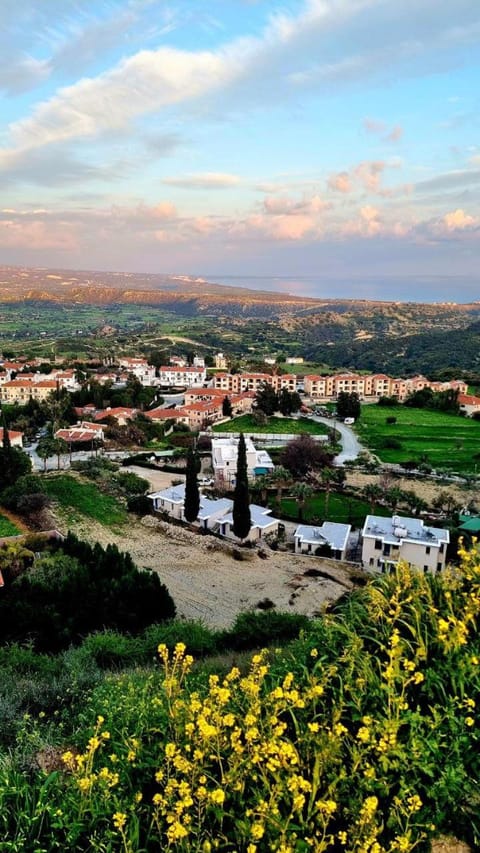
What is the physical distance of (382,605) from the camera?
4.62m

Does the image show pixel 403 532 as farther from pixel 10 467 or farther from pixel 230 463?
pixel 10 467

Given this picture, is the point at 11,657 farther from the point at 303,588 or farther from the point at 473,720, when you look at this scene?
the point at 303,588

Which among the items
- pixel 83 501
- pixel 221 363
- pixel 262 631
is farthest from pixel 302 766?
pixel 221 363

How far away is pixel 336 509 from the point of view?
2759 cm

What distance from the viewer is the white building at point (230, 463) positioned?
3162cm

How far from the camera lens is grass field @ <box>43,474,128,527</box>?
24.3m

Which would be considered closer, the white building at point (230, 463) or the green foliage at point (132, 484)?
the green foliage at point (132, 484)

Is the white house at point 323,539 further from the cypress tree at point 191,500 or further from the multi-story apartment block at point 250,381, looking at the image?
the multi-story apartment block at point 250,381

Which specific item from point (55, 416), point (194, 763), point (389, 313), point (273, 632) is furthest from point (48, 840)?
point (389, 313)

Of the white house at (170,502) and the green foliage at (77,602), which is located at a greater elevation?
the green foliage at (77,602)

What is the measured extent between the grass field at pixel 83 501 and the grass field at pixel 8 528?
266 centimetres

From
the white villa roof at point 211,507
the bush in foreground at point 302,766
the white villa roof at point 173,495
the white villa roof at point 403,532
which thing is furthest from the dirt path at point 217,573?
the bush in foreground at point 302,766

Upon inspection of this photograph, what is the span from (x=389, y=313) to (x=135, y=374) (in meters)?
136

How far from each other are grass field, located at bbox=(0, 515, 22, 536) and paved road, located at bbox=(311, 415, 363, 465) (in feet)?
72.0
